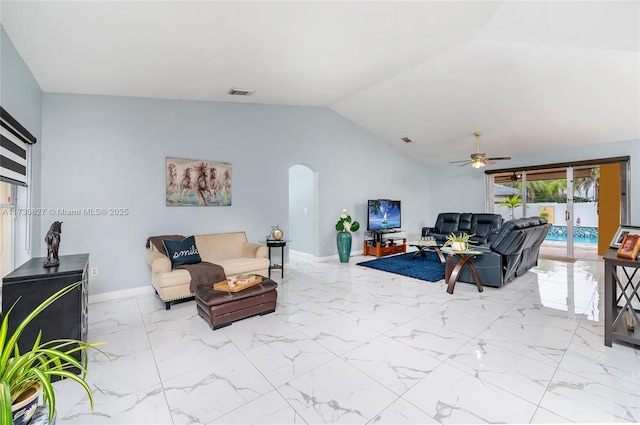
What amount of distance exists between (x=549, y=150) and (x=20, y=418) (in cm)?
878

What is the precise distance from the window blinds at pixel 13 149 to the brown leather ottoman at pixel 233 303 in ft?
6.53

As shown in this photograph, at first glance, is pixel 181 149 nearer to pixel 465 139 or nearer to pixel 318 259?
pixel 318 259

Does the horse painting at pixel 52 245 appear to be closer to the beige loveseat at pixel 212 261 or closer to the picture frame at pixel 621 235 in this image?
the beige loveseat at pixel 212 261

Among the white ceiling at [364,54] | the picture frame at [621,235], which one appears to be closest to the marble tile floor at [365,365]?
the picture frame at [621,235]

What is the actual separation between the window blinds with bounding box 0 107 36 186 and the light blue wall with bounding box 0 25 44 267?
115mm

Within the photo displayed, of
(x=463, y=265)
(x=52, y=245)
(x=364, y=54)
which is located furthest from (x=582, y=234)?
(x=52, y=245)

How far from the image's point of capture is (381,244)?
22.2 feet

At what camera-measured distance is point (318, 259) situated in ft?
20.6

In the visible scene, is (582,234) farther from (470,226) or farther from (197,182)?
(197,182)

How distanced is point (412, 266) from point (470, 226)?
7.85 ft

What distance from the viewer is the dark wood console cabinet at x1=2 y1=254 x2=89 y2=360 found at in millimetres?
2014

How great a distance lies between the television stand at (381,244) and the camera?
6.71 m

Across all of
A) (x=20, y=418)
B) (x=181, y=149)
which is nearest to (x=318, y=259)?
(x=181, y=149)

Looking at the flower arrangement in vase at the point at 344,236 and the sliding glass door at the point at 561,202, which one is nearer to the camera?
the flower arrangement in vase at the point at 344,236
